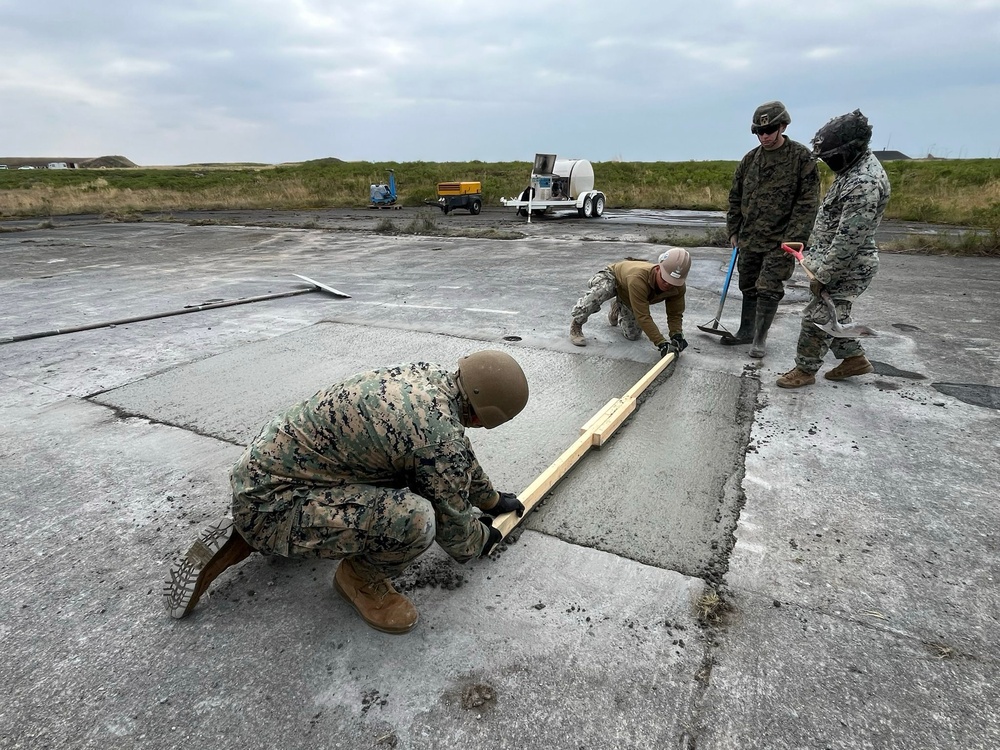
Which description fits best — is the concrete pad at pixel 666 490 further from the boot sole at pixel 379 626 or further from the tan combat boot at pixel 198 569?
the tan combat boot at pixel 198 569

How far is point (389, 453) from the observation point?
5.82ft

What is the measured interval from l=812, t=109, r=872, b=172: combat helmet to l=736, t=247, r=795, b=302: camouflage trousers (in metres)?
0.97

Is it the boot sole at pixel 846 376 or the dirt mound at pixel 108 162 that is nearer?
the boot sole at pixel 846 376

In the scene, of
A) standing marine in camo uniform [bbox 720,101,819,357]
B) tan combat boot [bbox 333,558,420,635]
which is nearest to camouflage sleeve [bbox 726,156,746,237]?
standing marine in camo uniform [bbox 720,101,819,357]

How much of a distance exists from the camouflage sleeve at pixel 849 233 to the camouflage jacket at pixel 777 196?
2.41 feet

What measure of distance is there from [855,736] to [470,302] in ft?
17.9

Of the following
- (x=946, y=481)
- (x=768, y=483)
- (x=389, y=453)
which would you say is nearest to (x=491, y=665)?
(x=389, y=453)

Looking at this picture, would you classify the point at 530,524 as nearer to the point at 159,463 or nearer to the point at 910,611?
the point at 910,611

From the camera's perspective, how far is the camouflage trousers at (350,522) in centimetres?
181

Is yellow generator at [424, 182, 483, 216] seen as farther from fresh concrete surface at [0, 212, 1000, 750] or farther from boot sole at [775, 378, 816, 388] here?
boot sole at [775, 378, 816, 388]

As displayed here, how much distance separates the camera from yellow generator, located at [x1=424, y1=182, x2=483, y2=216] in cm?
1945

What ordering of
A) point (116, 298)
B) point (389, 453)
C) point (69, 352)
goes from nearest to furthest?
point (389, 453)
point (69, 352)
point (116, 298)

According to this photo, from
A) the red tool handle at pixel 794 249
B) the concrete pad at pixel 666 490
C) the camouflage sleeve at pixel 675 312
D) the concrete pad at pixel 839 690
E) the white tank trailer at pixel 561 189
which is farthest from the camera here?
the white tank trailer at pixel 561 189

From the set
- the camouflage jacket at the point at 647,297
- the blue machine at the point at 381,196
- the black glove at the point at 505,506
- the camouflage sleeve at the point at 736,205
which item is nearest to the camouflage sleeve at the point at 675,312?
the camouflage jacket at the point at 647,297
